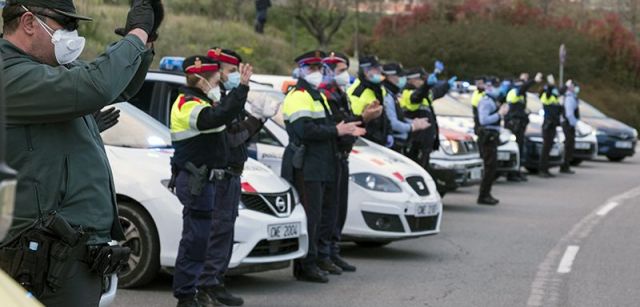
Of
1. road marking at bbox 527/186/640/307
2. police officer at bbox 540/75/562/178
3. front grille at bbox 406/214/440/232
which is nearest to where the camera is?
road marking at bbox 527/186/640/307

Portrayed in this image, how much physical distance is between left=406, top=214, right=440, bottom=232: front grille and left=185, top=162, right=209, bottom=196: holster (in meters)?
3.59

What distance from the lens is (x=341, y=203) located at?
10672 mm

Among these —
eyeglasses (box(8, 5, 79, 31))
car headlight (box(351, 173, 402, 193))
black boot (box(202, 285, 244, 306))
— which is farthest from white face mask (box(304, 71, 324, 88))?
eyeglasses (box(8, 5, 79, 31))

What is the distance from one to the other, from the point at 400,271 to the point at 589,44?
141 ft

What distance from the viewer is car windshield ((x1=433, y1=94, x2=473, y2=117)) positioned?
2158cm

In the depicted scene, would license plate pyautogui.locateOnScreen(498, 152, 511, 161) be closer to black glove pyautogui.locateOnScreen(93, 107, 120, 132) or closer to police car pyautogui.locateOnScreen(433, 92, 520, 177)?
police car pyautogui.locateOnScreen(433, 92, 520, 177)

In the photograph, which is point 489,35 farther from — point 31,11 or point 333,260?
point 31,11

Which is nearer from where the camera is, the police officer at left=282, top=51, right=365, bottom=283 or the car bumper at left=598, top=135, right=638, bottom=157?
the police officer at left=282, top=51, right=365, bottom=283

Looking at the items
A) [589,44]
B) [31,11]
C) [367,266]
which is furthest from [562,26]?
[31,11]

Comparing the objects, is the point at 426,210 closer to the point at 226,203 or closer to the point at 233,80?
the point at 233,80

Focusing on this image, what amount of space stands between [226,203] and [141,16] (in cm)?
382

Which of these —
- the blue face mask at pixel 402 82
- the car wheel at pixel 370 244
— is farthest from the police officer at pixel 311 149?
the blue face mask at pixel 402 82

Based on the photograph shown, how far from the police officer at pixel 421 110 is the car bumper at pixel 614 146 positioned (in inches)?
530

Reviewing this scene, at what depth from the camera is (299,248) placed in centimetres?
934
